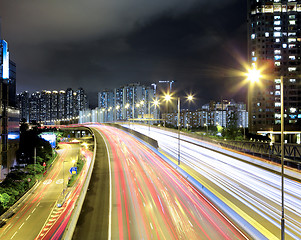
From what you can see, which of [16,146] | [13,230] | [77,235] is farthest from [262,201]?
[16,146]

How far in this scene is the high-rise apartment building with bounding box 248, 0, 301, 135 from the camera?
8350cm

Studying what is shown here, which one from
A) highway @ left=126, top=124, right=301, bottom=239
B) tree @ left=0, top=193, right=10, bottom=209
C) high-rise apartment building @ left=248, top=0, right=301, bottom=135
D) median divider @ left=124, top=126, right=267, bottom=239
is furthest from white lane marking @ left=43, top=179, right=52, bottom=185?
high-rise apartment building @ left=248, top=0, right=301, bottom=135

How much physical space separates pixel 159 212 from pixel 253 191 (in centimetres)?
803

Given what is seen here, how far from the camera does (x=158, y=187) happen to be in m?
18.9

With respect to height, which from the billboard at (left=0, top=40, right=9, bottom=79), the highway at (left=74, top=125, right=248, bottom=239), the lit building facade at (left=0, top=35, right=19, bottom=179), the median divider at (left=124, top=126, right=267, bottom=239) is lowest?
the highway at (left=74, top=125, right=248, bottom=239)

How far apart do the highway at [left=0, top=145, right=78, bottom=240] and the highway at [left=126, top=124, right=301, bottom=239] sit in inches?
695

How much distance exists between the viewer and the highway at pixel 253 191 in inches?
477

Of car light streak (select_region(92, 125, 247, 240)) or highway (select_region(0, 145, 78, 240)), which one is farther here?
highway (select_region(0, 145, 78, 240))

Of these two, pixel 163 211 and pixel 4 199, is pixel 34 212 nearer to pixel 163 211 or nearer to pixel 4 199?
pixel 4 199

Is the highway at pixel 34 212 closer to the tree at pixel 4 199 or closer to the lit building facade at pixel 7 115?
the tree at pixel 4 199

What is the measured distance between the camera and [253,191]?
55.7 feet

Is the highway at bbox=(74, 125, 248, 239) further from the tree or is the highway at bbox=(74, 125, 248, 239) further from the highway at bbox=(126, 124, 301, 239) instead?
the tree

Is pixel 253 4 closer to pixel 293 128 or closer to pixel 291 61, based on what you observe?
pixel 291 61

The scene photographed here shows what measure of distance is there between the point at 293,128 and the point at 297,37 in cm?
3606
